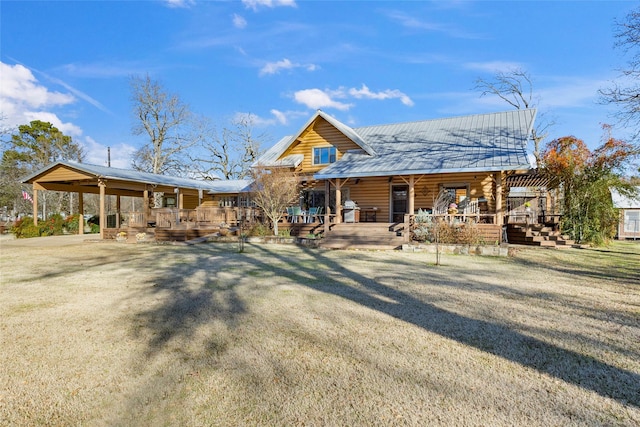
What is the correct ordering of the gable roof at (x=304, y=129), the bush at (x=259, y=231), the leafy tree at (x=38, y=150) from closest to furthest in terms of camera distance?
the bush at (x=259, y=231)
the gable roof at (x=304, y=129)
the leafy tree at (x=38, y=150)

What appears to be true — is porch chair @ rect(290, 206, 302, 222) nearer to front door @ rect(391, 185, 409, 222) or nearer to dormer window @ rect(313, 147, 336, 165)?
dormer window @ rect(313, 147, 336, 165)

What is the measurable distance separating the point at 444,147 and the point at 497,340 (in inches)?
551

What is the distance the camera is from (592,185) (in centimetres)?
1367

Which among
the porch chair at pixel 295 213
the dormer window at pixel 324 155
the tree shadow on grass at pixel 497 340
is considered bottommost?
the tree shadow on grass at pixel 497 340

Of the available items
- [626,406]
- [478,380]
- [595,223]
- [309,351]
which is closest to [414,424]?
[478,380]

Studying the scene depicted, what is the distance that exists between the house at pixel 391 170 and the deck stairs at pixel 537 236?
960 mm

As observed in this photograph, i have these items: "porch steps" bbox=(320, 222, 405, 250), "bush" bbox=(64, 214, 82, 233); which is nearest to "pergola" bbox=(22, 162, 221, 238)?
"bush" bbox=(64, 214, 82, 233)

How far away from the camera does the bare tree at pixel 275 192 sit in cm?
1616

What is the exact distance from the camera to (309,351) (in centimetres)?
364

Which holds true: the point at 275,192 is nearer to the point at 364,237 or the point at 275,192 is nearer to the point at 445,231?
Answer: the point at 364,237

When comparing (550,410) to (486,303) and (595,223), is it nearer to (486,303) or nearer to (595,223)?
(486,303)

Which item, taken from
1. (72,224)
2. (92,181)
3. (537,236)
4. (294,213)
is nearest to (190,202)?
(72,224)

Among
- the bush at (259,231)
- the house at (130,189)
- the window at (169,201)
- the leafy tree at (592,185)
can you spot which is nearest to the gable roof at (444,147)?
the leafy tree at (592,185)

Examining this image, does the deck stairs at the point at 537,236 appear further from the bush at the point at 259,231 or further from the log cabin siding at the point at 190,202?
the log cabin siding at the point at 190,202
